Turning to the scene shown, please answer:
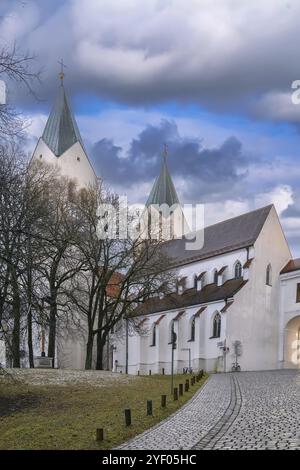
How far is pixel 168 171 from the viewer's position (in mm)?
81562

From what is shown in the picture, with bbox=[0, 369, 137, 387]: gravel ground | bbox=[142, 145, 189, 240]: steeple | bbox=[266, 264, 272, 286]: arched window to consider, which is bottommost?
bbox=[0, 369, 137, 387]: gravel ground

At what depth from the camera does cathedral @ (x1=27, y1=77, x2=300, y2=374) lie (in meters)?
51.3

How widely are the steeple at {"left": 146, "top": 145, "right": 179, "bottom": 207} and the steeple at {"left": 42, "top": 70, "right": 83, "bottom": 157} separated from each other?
1806 centimetres

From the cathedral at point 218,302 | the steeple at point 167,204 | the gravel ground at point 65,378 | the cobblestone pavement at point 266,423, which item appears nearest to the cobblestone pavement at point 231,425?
the cobblestone pavement at point 266,423

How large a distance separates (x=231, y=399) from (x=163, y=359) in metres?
39.8

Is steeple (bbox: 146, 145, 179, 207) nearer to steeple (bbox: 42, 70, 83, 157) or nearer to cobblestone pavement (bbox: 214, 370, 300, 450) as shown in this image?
steeple (bbox: 42, 70, 83, 157)

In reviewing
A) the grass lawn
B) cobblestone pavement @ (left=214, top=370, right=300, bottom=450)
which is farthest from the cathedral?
cobblestone pavement @ (left=214, top=370, right=300, bottom=450)

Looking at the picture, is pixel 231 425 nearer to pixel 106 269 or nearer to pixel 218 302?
pixel 106 269

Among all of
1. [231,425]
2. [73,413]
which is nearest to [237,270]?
[73,413]

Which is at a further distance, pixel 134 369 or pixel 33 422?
pixel 134 369

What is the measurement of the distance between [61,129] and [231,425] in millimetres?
53176
